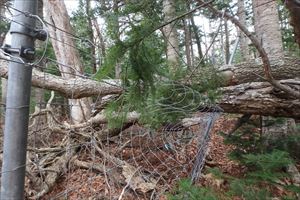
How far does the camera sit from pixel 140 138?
5.88 meters

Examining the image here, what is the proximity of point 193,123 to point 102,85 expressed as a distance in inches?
62.6

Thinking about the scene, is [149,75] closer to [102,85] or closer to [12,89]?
[12,89]

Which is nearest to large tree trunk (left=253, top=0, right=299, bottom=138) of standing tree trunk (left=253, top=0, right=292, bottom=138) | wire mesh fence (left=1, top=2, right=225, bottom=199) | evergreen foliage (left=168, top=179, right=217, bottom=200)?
standing tree trunk (left=253, top=0, right=292, bottom=138)

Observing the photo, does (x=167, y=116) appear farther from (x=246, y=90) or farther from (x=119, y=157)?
(x=119, y=157)

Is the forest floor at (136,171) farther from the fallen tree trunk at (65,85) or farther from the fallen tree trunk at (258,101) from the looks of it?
the fallen tree trunk at (65,85)

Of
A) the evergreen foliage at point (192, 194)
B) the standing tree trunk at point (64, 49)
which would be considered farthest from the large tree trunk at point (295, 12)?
the standing tree trunk at point (64, 49)

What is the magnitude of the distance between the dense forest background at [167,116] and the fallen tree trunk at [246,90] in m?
→ 0.01

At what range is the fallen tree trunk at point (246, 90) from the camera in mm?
4238

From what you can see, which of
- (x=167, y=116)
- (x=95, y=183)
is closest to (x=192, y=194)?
(x=167, y=116)

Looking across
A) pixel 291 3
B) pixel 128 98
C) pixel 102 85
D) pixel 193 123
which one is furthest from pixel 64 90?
pixel 291 3

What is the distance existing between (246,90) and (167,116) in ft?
3.87

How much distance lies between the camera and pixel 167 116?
4.22 m

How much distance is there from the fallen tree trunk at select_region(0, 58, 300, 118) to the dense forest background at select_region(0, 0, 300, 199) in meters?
0.01

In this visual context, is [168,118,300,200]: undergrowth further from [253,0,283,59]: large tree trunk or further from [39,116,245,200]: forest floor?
[253,0,283,59]: large tree trunk
